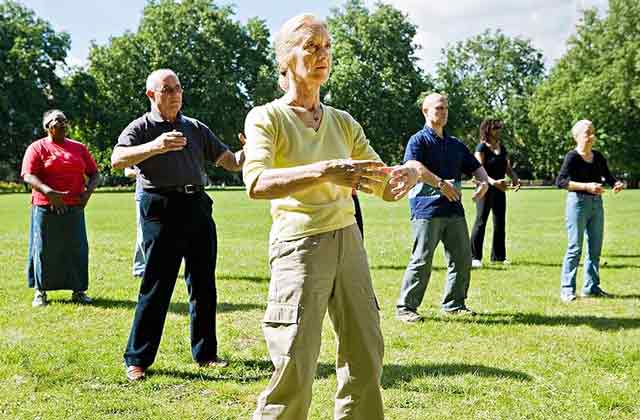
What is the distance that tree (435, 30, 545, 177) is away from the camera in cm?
7656

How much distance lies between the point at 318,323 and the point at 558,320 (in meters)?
5.30

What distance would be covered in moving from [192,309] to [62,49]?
58.9 metres

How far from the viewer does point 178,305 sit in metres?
8.88

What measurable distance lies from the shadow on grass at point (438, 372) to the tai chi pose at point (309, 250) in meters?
2.24

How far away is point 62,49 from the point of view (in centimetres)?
5953

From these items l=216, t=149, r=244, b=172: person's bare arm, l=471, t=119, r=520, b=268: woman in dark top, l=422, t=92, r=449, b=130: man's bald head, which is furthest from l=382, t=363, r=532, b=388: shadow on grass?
l=471, t=119, r=520, b=268: woman in dark top

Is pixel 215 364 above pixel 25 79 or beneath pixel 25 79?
beneath

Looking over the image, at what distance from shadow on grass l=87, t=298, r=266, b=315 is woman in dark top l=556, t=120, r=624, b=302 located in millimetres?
3889

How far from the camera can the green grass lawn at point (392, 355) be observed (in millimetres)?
5043

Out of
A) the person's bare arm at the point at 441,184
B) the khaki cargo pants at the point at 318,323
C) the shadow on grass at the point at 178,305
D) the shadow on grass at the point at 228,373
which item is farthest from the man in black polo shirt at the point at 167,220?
the shadow on grass at the point at 178,305

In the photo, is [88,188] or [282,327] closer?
[282,327]

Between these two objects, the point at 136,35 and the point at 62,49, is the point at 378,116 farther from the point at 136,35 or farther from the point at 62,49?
the point at 62,49

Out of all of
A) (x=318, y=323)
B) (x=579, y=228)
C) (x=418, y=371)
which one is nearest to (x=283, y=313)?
(x=318, y=323)

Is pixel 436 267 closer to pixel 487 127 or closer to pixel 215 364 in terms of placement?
pixel 487 127
